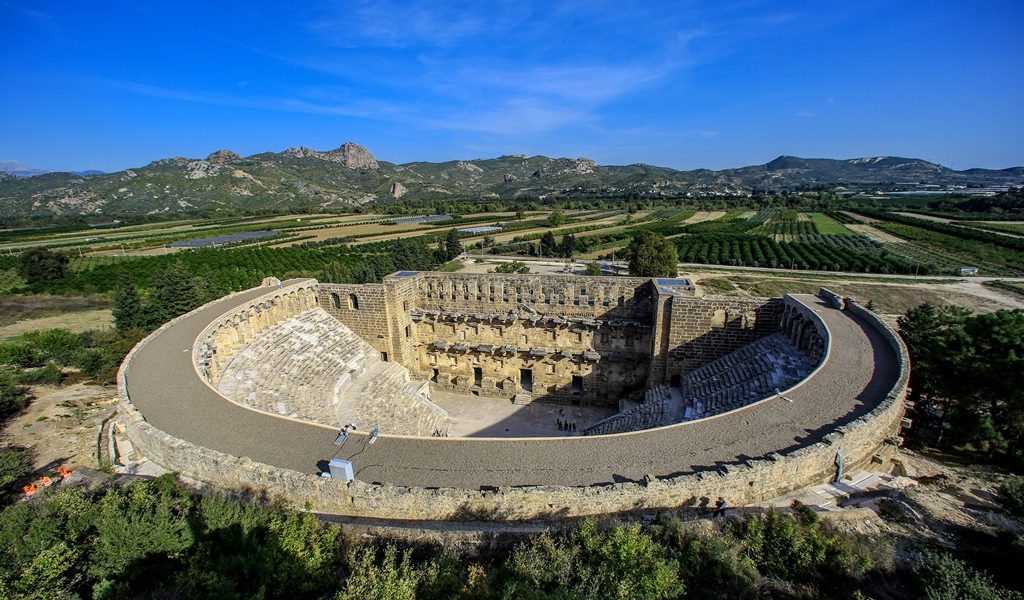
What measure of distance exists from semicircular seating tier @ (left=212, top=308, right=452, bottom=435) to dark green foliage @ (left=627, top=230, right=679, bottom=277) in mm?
31944

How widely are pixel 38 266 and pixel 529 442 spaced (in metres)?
79.4

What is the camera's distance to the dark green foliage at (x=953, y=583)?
296 inches

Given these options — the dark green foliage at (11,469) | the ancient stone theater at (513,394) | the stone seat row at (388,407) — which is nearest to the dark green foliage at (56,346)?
the ancient stone theater at (513,394)

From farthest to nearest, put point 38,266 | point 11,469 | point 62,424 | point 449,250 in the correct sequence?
point 449,250, point 38,266, point 62,424, point 11,469

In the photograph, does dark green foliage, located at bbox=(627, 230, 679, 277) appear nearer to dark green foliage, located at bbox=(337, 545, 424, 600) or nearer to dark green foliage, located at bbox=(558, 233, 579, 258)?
dark green foliage, located at bbox=(558, 233, 579, 258)

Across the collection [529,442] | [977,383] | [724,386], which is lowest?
[724,386]

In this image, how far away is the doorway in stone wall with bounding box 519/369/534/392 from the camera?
88.1 feet

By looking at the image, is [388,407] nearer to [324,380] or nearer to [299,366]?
[324,380]

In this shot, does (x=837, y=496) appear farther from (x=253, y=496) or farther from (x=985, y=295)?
(x=985, y=295)

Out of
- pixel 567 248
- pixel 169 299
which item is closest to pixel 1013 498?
pixel 169 299

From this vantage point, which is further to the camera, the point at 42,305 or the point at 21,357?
the point at 42,305

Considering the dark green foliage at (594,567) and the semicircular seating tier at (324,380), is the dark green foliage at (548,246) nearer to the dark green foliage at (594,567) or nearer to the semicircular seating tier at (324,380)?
the semicircular seating tier at (324,380)

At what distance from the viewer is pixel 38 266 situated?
59.0 metres

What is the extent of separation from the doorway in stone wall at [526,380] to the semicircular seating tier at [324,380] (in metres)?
5.94
